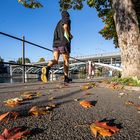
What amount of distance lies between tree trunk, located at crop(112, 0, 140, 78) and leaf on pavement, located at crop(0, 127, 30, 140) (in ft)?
15.7

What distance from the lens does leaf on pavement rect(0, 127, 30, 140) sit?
1559mm

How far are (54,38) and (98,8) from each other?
29.3 ft

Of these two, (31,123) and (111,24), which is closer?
(31,123)

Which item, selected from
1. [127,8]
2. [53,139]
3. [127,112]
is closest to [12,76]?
[127,8]

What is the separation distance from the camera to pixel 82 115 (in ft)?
7.73

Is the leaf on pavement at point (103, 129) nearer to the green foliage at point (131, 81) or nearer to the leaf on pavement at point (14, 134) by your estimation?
the leaf on pavement at point (14, 134)

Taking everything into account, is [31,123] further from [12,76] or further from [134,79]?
[12,76]

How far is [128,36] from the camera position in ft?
20.7

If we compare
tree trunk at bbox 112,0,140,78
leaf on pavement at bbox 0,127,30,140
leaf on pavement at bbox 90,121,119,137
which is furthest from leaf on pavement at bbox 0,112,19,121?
tree trunk at bbox 112,0,140,78

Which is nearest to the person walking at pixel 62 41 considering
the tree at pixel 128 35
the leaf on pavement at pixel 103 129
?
the tree at pixel 128 35

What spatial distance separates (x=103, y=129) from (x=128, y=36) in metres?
4.85

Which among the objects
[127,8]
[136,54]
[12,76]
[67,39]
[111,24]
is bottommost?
[12,76]

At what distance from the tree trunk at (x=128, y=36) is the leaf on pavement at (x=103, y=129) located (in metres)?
4.37

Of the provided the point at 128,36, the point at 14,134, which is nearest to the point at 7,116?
the point at 14,134
